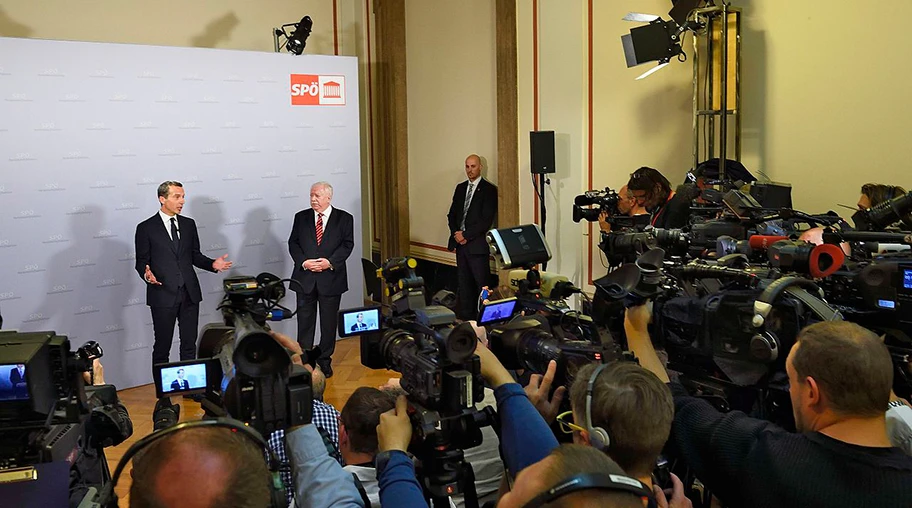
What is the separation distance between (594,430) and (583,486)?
508 mm

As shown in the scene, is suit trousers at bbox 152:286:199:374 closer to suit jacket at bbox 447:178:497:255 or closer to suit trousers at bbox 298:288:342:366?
suit trousers at bbox 298:288:342:366

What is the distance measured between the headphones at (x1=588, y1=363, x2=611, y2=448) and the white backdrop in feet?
16.6

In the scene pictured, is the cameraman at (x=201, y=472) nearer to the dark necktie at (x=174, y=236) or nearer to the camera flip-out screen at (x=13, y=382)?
the camera flip-out screen at (x=13, y=382)

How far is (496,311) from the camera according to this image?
263 cm

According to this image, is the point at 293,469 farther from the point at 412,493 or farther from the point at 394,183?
the point at 394,183

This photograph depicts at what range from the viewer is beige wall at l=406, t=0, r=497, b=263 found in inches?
298

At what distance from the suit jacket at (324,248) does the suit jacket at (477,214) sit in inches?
51.7

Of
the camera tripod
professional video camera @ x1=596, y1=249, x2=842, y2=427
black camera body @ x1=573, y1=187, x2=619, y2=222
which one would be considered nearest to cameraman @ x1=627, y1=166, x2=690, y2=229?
black camera body @ x1=573, y1=187, x2=619, y2=222

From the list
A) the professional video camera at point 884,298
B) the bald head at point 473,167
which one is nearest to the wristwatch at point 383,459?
the professional video camera at point 884,298

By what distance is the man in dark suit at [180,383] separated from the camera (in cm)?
201

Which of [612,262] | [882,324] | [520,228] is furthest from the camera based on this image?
[612,262]

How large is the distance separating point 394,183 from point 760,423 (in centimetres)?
699

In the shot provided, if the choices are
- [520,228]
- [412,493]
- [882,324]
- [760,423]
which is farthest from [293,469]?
[882,324]

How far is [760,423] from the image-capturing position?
1.82m
